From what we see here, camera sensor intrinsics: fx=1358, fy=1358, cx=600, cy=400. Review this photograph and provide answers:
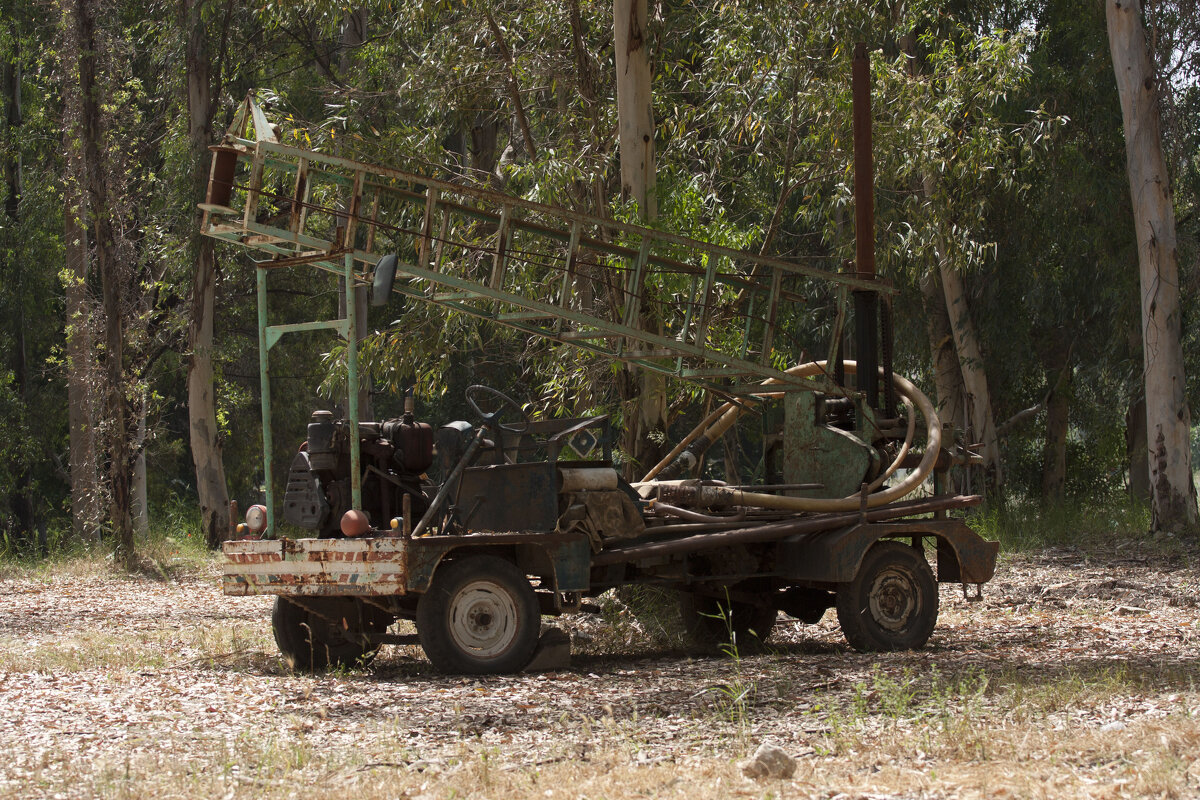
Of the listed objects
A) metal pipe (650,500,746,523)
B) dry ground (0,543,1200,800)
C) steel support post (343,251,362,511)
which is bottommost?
dry ground (0,543,1200,800)

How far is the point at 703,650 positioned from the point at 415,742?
4.73 meters

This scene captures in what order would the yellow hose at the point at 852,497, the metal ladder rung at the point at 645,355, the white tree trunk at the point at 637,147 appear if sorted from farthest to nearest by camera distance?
the white tree trunk at the point at 637,147 → the metal ladder rung at the point at 645,355 → the yellow hose at the point at 852,497

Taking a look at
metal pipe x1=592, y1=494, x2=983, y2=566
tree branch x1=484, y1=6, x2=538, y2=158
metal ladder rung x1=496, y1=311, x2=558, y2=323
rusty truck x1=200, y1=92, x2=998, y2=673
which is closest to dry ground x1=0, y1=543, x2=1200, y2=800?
rusty truck x1=200, y1=92, x2=998, y2=673

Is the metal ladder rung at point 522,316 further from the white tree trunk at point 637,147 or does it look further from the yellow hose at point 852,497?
the white tree trunk at point 637,147

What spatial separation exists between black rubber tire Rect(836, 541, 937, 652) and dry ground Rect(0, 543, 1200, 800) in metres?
0.24

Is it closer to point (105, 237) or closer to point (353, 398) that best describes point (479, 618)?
point (353, 398)

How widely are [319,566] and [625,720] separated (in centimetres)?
263

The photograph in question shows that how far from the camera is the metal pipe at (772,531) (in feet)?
31.5

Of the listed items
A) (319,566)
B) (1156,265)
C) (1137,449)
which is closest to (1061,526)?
(1156,265)

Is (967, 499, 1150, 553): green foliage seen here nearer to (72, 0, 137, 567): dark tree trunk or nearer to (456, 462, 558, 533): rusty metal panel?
(456, 462, 558, 533): rusty metal panel

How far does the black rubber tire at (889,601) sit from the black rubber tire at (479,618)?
100 inches

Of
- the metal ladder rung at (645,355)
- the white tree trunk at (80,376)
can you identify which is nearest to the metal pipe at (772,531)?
the metal ladder rung at (645,355)

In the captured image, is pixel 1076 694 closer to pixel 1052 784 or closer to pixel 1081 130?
pixel 1052 784

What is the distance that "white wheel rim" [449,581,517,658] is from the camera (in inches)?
350
